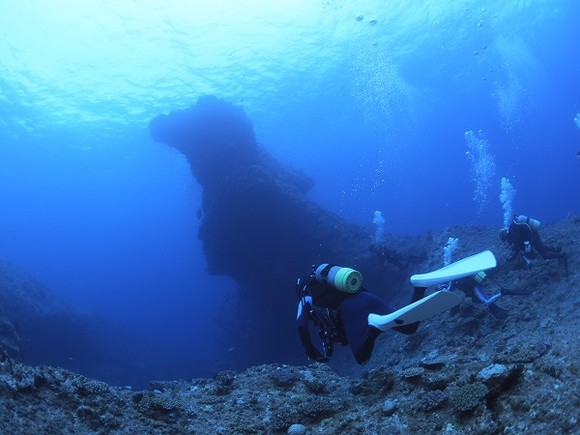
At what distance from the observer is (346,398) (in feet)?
16.8

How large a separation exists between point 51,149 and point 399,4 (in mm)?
41504

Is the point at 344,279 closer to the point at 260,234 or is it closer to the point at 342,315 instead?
the point at 342,315

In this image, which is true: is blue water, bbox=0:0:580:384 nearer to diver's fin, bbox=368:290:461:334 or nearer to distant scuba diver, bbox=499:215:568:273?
distant scuba diver, bbox=499:215:568:273

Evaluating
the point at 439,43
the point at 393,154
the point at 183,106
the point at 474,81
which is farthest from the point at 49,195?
the point at 393,154

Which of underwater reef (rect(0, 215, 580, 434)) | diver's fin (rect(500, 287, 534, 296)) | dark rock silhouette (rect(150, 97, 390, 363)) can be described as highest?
dark rock silhouette (rect(150, 97, 390, 363))

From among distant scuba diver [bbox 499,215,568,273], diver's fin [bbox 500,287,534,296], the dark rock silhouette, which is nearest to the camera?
diver's fin [bbox 500,287,534,296]

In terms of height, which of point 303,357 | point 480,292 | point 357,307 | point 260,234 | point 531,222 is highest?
point 260,234

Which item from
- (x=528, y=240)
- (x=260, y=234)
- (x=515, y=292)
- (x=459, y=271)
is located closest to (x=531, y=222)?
(x=528, y=240)

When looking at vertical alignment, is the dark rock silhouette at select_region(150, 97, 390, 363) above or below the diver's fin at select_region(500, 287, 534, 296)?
above

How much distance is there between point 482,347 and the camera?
22.6 feet

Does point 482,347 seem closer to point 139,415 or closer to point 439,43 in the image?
point 139,415

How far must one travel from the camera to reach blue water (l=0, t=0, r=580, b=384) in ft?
92.9

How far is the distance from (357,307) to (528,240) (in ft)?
23.8

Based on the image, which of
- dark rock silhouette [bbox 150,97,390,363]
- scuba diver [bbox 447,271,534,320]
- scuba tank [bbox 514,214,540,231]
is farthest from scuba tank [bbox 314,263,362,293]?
dark rock silhouette [bbox 150,97,390,363]
